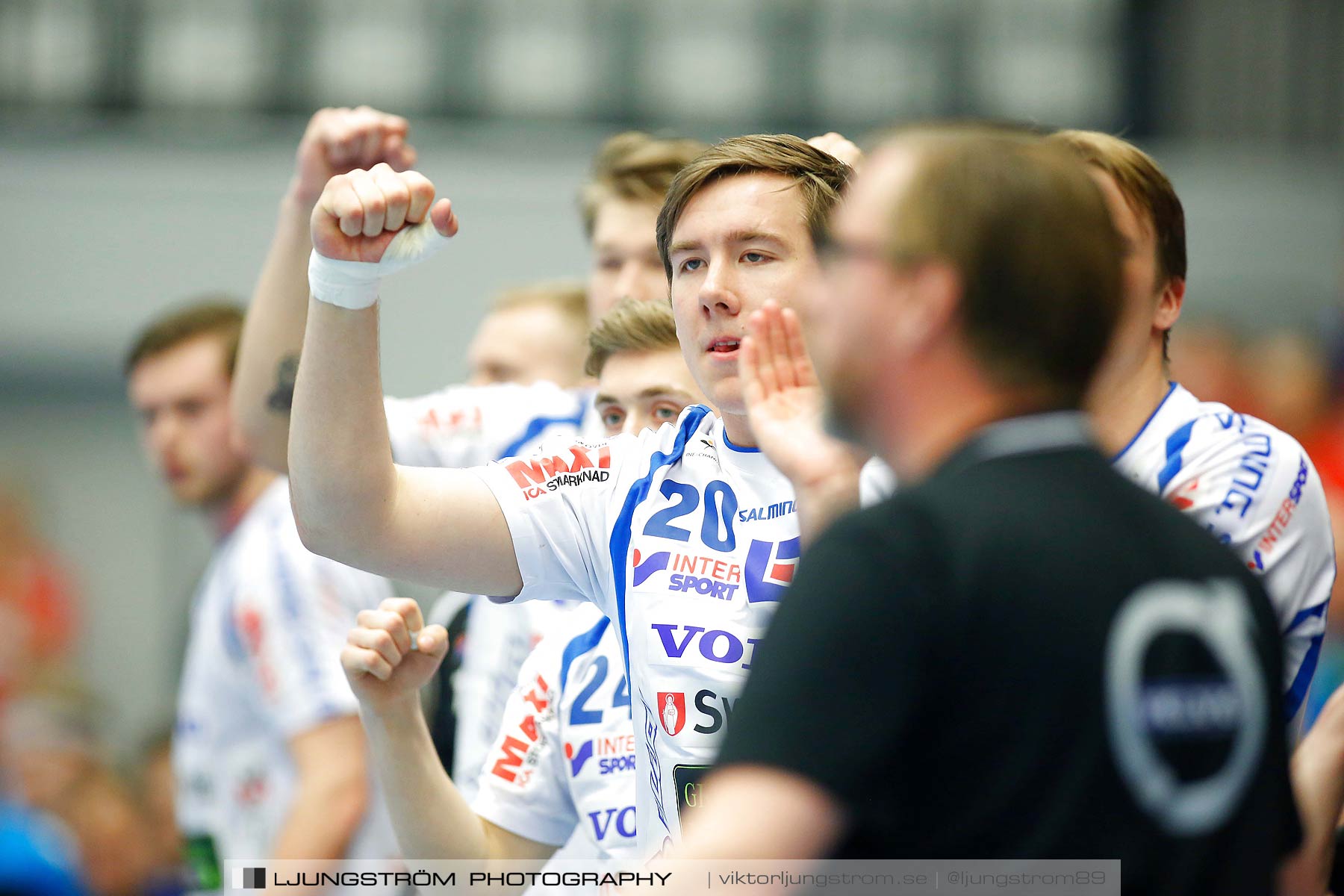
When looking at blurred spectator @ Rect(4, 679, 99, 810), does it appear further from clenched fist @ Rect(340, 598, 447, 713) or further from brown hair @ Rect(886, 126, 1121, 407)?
brown hair @ Rect(886, 126, 1121, 407)

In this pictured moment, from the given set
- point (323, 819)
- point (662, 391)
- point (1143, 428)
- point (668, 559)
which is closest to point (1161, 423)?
point (1143, 428)

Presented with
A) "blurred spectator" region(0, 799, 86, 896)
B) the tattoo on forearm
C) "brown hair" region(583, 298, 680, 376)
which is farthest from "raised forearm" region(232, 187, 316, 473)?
"blurred spectator" region(0, 799, 86, 896)

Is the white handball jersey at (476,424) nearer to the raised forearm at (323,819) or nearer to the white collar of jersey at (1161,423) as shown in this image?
the raised forearm at (323,819)

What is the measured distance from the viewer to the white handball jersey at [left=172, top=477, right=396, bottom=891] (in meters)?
4.70

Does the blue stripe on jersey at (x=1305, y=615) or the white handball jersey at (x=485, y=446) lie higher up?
the blue stripe on jersey at (x=1305, y=615)

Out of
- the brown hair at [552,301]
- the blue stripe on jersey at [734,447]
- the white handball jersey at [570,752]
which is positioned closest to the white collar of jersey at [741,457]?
the blue stripe on jersey at [734,447]

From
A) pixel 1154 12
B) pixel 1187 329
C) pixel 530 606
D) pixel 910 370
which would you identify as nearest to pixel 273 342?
pixel 530 606

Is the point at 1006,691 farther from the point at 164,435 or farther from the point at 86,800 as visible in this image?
the point at 86,800

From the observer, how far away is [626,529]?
2.78 m

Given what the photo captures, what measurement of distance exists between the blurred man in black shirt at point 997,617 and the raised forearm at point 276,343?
2184mm

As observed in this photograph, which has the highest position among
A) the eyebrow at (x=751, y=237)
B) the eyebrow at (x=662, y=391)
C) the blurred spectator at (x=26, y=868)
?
the eyebrow at (x=751, y=237)

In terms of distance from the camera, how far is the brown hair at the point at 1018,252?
1729 mm

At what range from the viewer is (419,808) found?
314 cm

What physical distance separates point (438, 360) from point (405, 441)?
8.69 meters
